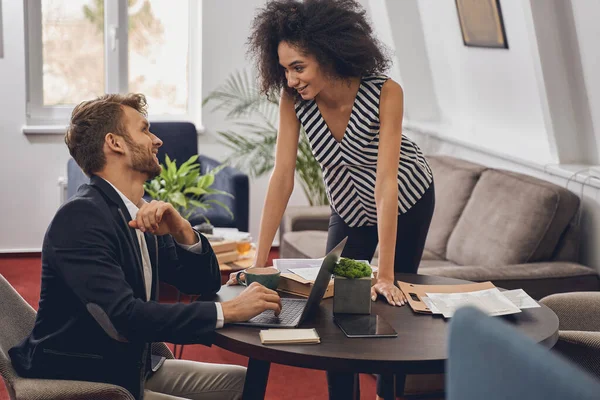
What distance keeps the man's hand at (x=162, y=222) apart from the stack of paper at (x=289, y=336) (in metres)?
0.36

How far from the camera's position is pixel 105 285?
1.89 meters

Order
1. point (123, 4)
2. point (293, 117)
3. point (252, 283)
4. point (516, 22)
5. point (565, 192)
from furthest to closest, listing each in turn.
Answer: point (123, 4) < point (516, 22) < point (565, 192) < point (293, 117) < point (252, 283)

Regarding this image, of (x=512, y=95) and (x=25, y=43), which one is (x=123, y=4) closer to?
(x=25, y=43)

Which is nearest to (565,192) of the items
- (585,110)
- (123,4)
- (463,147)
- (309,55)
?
(585,110)

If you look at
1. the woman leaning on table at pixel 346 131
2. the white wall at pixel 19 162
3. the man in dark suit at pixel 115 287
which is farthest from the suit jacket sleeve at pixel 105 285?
the white wall at pixel 19 162

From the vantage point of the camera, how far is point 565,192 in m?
3.68

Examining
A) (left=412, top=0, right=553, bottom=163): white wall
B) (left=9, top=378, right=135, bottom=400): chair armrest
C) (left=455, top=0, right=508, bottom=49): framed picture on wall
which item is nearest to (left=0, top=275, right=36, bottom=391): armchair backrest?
(left=9, top=378, right=135, bottom=400): chair armrest

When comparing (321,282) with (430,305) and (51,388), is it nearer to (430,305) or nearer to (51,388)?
(430,305)

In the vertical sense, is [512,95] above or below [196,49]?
below

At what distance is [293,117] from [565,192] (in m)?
1.55

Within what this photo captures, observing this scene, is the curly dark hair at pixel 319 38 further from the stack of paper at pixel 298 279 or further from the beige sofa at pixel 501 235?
the beige sofa at pixel 501 235

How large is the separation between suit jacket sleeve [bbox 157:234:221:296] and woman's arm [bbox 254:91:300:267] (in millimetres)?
271

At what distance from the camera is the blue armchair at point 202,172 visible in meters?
5.06

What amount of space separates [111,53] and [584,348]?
14.2 ft
